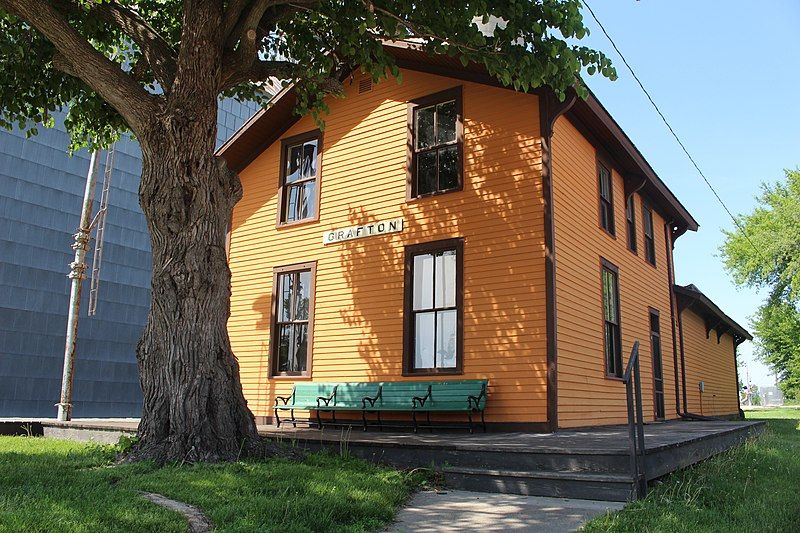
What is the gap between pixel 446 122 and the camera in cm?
1138

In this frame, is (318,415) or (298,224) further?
(298,224)

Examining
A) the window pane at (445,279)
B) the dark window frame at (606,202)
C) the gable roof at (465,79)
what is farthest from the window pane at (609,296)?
the window pane at (445,279)

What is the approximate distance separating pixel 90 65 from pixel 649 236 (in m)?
12.5

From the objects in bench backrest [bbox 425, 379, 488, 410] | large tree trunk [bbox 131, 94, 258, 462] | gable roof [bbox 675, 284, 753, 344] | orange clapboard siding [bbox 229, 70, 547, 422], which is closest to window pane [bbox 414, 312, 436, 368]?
orange clapboard siding [bbox 229, 70, 547, 422]

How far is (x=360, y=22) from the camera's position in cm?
951

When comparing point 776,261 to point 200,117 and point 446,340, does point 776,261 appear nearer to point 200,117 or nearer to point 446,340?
point 446,340

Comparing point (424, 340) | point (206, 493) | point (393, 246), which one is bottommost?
point (206, 493)

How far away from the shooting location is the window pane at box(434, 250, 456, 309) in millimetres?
10578

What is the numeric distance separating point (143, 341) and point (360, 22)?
5305 mm

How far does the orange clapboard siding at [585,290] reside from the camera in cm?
1009

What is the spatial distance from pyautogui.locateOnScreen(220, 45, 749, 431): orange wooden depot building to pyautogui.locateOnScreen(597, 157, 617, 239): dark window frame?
0.13 ft

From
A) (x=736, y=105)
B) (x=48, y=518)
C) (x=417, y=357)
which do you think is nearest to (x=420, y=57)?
(x=417, y=357)

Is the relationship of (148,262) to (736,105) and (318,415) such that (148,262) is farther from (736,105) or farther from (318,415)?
(736,105)

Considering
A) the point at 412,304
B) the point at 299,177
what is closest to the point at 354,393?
the point at 412,304
